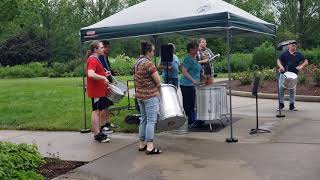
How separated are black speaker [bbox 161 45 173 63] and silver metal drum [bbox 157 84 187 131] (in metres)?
1.76

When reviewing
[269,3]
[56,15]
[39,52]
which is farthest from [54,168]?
[56,15]

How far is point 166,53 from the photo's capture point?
10.7 meters

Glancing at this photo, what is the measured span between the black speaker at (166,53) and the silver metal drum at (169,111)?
5.78ft

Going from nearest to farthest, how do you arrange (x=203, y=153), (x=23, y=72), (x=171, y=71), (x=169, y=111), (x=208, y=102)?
(x=203, y=153) → (x=169, y=111) → (x=208, y=102) → (x=171, y=71) → (x=23, y=72)

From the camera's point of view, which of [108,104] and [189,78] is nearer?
[108,104]

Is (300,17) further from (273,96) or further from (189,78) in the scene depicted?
(189,78)

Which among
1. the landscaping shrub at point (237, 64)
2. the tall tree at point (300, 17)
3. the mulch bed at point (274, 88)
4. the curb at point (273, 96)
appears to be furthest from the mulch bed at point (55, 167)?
the tall tree at point (300, 17)

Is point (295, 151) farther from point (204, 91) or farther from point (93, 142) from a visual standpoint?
point (93, 142)

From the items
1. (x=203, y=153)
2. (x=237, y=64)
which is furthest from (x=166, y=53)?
(x=237, y=64)

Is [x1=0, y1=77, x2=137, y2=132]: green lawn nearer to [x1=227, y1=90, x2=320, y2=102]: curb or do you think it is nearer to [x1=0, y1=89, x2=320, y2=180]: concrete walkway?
[x1=0, y1=89, x2=320, y2=180]: concrete walkway

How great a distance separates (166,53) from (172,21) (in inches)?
49.3

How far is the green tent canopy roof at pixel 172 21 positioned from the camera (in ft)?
30.1

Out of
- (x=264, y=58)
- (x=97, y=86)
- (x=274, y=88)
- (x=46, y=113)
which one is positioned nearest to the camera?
(x=97, y=86)

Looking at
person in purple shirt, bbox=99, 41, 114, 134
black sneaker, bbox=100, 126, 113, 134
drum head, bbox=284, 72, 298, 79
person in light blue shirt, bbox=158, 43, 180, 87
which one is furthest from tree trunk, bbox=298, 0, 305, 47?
black sneaker, bbox=100, 126, 113, 134
